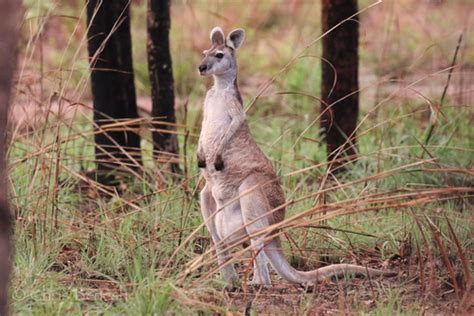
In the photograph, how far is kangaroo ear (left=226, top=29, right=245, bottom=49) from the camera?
5414 mm

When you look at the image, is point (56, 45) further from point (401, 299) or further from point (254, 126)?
point (401, 299)

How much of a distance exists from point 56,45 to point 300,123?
5.90m

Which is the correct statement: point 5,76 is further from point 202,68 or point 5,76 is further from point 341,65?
point 341,65

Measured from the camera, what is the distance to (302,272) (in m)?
5.25

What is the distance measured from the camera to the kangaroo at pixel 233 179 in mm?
5133

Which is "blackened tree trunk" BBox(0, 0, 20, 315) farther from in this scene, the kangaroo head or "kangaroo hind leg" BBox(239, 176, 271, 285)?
the kangaroo head

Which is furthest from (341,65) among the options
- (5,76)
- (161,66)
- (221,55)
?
(5,76)

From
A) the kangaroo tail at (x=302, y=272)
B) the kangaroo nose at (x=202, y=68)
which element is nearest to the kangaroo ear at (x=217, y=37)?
the kangaroo nose at (x=202, y=68)

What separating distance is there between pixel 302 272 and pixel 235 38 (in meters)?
1.31

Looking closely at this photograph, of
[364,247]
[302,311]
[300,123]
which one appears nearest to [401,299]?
[302,311]

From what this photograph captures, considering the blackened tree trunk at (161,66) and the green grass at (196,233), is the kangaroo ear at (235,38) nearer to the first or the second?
the green grass at (196,233)

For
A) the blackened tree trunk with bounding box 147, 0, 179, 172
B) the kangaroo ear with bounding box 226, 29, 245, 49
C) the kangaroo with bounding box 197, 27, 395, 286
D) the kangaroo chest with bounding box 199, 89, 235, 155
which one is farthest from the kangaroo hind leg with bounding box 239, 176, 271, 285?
the blackened tree trunk with bounding box 147, 0, 179, 172

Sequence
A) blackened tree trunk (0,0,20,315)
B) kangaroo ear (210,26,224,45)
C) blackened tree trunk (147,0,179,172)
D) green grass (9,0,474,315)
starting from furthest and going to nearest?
A: blackened tree trunk (147,0,179,172)
kangaroo ear (210,26,224,45)
green grass (9,0,474,315)
blackened tree trunk (0,0,20,315)

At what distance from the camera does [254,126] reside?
910cm
